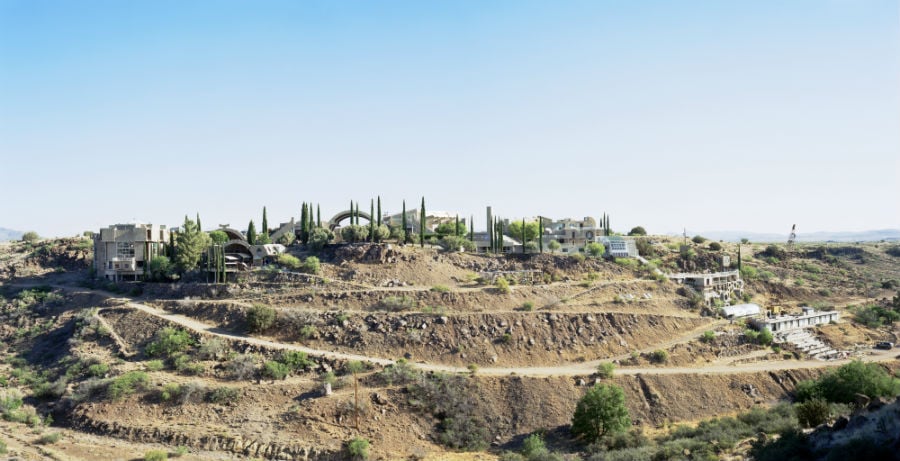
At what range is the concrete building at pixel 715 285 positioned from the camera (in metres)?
56.4

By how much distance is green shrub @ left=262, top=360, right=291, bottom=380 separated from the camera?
36.7 metres

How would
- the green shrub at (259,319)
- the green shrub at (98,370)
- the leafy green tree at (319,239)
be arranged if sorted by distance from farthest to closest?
the leafy green tree at (319,239) < the green shrub at (259,319) < the green shrub at (98,370)

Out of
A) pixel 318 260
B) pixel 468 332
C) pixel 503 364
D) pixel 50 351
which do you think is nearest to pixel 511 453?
pixel 503 364

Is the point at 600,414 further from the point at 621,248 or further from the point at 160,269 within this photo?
the point at 160,269

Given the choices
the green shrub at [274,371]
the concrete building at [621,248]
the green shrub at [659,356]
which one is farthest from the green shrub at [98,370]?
the concrete building at [621,248]

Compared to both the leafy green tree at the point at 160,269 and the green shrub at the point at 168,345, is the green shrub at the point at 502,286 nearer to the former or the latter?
the green shrub at the point at 168,345

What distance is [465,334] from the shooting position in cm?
4206

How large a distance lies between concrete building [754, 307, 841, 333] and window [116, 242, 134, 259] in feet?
195

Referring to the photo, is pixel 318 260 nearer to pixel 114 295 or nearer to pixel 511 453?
pixel 114 295

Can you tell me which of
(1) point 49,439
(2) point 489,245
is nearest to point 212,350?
(1) point 49,439

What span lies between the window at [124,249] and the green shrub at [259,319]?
22.1 metres

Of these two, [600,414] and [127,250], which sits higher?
[127,250]

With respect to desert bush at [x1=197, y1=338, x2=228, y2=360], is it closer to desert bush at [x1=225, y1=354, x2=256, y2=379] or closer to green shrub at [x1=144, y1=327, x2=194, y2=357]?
green shrub at [x1=144, y1=327, x2=194, y2=357]

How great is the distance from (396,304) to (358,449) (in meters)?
16.3
